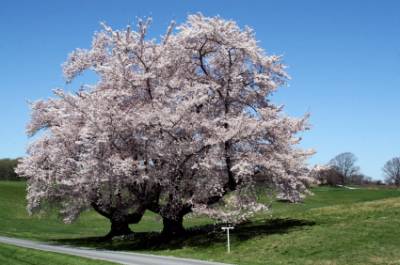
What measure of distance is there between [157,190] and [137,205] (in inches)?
79.3

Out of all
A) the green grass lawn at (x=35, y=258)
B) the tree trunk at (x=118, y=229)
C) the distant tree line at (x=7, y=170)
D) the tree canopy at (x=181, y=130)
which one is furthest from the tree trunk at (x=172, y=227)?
the distant tree line at (x=7, y=170)

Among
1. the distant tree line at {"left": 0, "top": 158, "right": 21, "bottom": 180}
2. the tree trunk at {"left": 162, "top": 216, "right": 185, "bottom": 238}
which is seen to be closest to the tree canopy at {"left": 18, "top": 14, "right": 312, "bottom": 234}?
the tree trunk at {"left": 162, "top": 216, "right": 185, "bottom": 238}

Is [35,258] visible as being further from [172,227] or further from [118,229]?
[118,229]

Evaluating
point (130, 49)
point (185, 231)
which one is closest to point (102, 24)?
point (130, 49)

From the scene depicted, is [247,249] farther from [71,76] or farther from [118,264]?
[71,76]

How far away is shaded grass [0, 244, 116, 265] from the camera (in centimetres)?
2161

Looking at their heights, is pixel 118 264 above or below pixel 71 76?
below

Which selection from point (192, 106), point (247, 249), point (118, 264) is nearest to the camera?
point (118, 264)

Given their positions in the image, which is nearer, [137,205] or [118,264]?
[118,264]

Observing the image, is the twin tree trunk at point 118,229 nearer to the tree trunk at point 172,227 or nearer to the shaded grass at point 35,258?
the tree trunk at point 172,227

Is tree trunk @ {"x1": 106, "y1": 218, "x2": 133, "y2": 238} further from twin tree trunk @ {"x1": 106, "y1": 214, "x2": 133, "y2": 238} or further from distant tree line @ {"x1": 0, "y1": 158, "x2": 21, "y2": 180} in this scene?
distant tree line @ {"x1": 0, "y1": 158, "x2": 21, "y2": 180}

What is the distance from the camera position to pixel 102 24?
1265 inches

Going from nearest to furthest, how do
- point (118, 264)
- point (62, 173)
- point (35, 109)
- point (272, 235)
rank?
point (118, 264) < point (272, 235) < point (62, 173) < point (35, 109)

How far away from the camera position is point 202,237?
2994 centimetres
